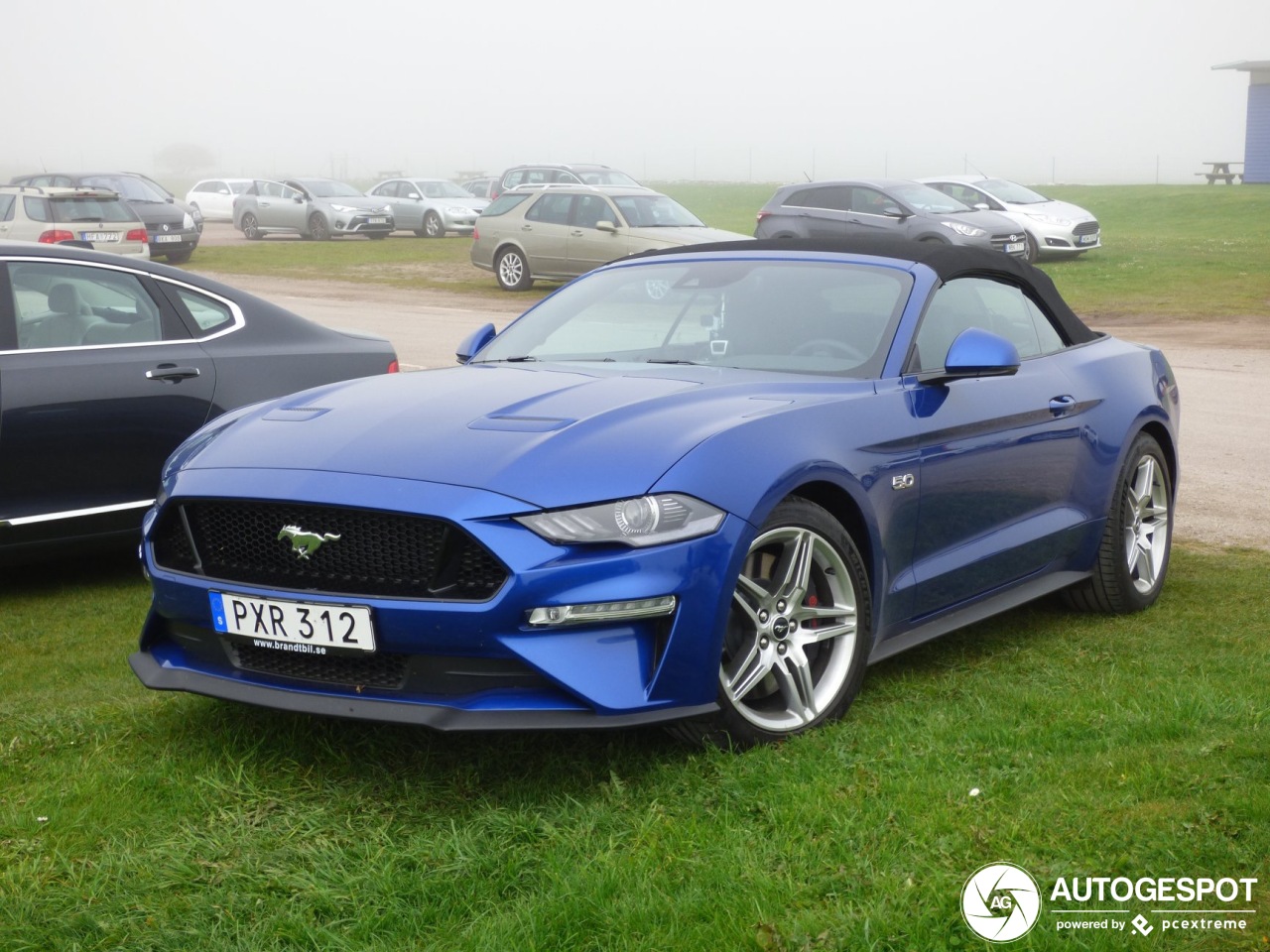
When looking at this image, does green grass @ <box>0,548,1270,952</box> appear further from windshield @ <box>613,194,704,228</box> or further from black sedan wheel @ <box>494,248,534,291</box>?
black sedan wheel @ <box>494,248,534,291</box>

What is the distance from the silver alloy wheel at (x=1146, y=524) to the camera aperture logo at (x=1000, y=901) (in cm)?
312

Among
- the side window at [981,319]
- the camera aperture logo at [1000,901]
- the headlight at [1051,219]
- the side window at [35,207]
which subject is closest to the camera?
the camera aperture logo at [1000,901]

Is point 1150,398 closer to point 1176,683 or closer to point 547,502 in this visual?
point 1176,683

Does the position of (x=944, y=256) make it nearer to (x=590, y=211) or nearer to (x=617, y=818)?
(x=617, y=818)

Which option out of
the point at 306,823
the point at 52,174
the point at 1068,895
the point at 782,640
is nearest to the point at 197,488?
the point at 306,823

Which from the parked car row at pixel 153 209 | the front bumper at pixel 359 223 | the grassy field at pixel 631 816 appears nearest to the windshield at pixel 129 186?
the parked car row at pixel 153 209

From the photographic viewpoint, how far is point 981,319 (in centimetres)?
575

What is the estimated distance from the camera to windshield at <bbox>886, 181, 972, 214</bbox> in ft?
84.1

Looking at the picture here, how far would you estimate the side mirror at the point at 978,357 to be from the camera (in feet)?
16.5

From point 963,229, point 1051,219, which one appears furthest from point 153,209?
point 1051,219

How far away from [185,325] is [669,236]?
1589cm

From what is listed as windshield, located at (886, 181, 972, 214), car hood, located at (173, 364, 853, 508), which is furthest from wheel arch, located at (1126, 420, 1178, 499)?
windshield, located at (886, 181, 972, 214)

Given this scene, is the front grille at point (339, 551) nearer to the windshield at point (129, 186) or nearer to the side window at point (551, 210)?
the side window at point (551, 210)

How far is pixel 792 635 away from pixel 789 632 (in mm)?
15
